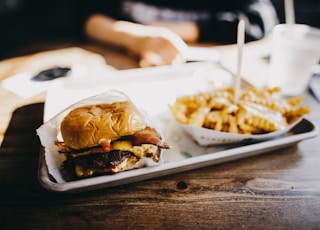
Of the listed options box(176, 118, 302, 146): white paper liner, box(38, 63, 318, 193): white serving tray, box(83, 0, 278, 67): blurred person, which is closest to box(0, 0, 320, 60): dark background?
box(83, 0, 278, 67): blurred person

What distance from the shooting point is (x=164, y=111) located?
1.11 meters

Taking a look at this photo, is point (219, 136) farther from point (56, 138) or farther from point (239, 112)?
point (56, 138)

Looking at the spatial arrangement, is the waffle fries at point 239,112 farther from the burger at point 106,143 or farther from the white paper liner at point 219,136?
the burger at point 106,143

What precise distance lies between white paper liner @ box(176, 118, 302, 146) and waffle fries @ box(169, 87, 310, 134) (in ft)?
0.06

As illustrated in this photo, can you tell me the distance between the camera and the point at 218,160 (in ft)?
2.74

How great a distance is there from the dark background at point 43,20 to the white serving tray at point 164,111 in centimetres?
65

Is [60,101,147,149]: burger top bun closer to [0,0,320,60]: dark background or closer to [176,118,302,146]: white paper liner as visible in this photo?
[176,118,302,146]: white paper liner

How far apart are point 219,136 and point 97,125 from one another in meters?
0.34

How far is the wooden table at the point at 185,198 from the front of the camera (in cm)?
68

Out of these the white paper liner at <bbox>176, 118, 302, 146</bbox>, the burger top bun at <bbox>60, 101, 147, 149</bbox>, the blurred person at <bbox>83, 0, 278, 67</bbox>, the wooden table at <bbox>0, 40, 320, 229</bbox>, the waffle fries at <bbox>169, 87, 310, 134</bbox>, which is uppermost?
A: the blurred person at <bbox>83, 0, 278, 67</bbox>

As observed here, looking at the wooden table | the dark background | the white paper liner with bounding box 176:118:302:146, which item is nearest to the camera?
the wooden table

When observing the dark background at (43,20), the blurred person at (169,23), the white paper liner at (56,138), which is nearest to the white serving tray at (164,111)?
the white paper liner at (56,138)

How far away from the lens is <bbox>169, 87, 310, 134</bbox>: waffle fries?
910 mm

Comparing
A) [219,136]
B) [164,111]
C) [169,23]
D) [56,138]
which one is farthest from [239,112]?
[169,23]
